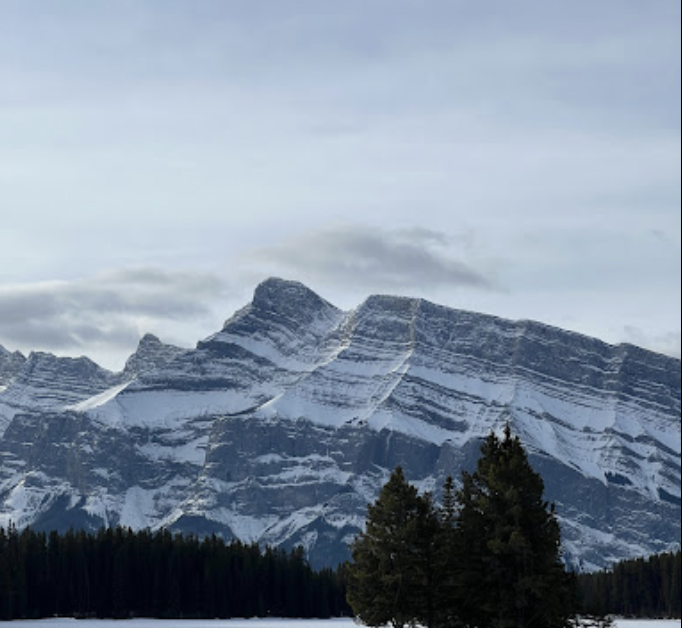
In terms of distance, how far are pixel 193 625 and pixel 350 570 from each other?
101m

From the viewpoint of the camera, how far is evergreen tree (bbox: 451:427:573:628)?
90.1m

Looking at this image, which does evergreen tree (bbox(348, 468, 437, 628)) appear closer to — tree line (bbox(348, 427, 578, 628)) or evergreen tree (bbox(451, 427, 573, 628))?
tree line (bbox(348, 427, 578, 628))

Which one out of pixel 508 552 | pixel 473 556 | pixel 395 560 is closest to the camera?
pixel 508 552

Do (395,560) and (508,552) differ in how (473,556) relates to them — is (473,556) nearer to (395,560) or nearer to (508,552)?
(508,552)

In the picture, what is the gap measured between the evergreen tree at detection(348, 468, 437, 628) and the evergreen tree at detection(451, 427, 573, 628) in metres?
5.58

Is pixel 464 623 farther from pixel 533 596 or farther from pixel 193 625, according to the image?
pixel 193 625

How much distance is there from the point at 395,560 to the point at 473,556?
337 inches

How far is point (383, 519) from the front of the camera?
101438mm

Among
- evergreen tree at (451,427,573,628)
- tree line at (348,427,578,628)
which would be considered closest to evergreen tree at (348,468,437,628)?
tree line at (348,427,578,628)

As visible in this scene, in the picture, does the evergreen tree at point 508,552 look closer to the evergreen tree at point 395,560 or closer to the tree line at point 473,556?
the tree line at point 473,556

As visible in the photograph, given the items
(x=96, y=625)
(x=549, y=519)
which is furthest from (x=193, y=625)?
(x=549, y=519)

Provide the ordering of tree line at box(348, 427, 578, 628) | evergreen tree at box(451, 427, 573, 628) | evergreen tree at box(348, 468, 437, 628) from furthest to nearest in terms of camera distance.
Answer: evergreen tree at box(348, 468, 437, 628) < tree line at box(348, 427, 578, 628) < evergreen tree at box(451, 427, 573, 628)

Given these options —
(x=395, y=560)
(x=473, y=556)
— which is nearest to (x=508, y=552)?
(x=473, y=556)

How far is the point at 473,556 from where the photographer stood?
92438 millimetres
